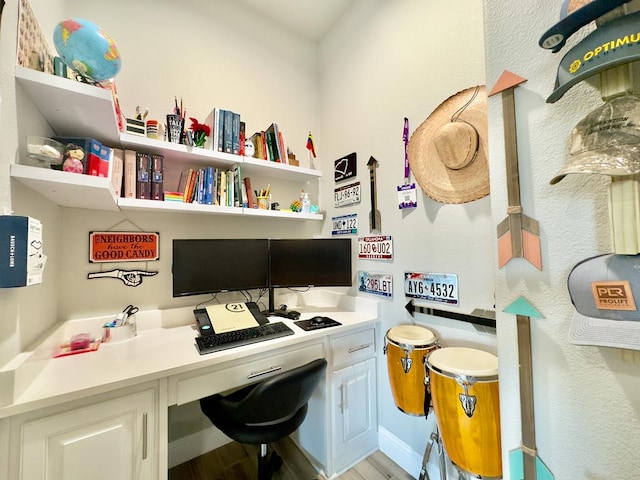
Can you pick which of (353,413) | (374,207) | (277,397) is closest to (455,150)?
(374,207)

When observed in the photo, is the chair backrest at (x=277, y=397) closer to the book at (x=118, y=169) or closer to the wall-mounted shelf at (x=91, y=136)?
the wall-mounted shelf at (x=91, y=136)

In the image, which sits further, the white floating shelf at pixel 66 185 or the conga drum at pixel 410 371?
the conga drum at pixel 410 371

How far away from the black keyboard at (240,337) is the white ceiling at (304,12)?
2.42 m

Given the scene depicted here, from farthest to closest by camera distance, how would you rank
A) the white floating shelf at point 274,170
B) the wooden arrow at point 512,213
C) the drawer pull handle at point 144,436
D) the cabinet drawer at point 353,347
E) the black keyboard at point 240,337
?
the white floating shelf at point 274,170 < the cabinet drawer at point 353,347 < the black keyboard at point 240,337 < the drawer pull handle at point 144,436 < the wooden arrow at point 512,213

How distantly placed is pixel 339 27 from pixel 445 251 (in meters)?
2.07

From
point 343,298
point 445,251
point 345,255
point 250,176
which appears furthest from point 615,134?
point 250,176

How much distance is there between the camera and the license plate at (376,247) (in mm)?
1628

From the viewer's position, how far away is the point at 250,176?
1.92 m

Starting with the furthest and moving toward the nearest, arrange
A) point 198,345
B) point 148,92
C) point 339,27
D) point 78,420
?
point 339,27 → point 148,92 → point 198,345 → point 78,420

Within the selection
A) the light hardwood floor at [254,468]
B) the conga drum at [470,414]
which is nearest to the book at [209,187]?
the conga drum at [470,414]

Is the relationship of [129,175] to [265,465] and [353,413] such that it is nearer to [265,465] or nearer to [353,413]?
[265,465]

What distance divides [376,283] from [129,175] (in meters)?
1.62

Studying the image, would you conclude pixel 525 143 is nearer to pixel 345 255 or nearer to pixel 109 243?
pixel 345 255

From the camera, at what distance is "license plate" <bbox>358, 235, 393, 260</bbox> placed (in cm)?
163
